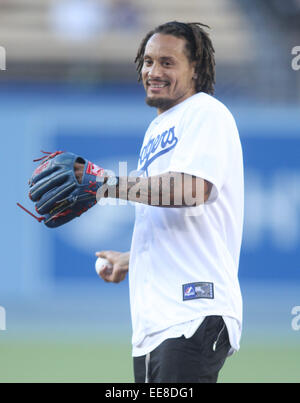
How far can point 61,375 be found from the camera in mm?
5828

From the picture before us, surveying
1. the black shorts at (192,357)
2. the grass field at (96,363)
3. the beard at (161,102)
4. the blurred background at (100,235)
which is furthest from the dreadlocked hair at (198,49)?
the blurred background at (100,235)

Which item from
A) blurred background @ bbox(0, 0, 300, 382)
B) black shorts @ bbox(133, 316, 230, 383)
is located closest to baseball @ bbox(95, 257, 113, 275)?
black shorts @ bbox(133, 316, 230, 383)

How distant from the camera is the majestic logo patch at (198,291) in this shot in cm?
318

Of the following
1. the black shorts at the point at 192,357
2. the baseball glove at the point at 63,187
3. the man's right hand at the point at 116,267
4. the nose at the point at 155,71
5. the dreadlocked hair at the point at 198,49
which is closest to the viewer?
the black shorts at the point at 192,357

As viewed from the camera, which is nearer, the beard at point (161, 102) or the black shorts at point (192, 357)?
the black shorts at point (192, 357)

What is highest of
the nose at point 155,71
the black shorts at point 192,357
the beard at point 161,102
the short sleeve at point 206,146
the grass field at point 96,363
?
the nose at point 155,71

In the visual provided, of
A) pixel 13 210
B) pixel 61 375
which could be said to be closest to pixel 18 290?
pixel 13 210

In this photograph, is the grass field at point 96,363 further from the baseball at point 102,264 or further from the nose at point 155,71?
the nose at point 155,71

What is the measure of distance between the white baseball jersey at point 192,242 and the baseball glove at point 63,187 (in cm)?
31

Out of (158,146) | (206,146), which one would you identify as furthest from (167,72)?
(206,146)

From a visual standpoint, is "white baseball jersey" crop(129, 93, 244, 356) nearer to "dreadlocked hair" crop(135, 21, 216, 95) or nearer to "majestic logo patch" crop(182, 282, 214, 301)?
"majestic logo patch" crop(182, 282, 214, 301)

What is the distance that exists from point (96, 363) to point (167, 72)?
3.41 meters

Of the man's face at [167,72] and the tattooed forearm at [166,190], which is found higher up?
the man's face at [167,72]
